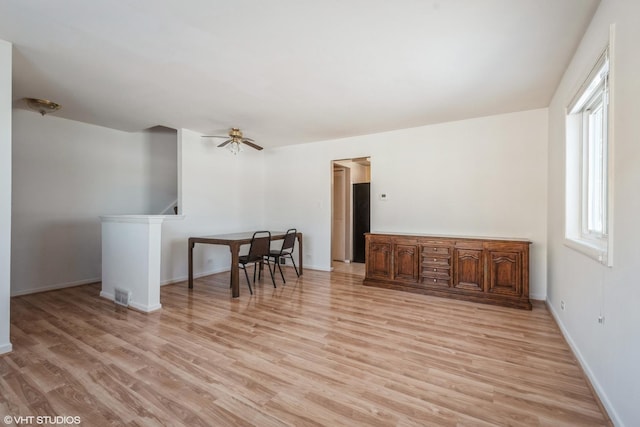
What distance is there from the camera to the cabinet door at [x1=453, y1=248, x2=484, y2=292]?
359 centimetres

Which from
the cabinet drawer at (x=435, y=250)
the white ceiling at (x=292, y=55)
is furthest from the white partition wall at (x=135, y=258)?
the cabinet drawer at (x=435, y=250)

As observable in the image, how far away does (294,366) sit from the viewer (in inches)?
83.3

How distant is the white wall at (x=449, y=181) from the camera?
3705 mm

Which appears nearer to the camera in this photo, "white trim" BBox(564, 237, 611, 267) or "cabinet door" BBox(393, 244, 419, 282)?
"white trim" BBox(564, 237, 611, 267)

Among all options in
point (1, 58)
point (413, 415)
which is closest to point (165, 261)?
point (1, 58)

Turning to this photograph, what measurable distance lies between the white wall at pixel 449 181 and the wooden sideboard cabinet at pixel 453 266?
0.48 meters

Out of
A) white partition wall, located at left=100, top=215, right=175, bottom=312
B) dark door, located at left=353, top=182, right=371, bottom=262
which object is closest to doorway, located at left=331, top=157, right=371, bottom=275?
dark door, located at left=353, top=182, right=371, bottom=262

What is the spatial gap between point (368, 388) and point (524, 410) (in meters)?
0.87

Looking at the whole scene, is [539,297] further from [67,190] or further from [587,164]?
[67,190]

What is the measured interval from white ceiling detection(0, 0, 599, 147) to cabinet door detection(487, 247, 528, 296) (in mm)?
1765

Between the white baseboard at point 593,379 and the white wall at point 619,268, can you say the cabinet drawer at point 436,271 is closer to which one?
the white baseboard at point 593,379

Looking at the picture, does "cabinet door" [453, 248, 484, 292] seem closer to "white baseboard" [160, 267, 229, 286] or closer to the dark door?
the dark door

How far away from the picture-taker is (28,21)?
1.99 m

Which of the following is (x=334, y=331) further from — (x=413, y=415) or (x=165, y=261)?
(x=165, y=261)
